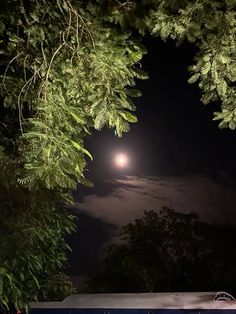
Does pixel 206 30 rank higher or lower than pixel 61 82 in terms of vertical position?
higher

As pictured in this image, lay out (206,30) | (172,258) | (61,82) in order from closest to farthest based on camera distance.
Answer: (206,30), (61,82), (172,258)

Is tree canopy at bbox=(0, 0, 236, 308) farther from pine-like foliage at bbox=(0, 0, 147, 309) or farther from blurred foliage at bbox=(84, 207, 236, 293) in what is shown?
blurred foliage at bbox=(84, 207, 236, 293)

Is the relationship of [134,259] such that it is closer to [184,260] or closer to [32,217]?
[184,260]

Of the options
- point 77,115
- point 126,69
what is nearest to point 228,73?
point 126,69

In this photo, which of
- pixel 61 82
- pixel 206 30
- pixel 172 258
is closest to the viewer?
pixel 206 30

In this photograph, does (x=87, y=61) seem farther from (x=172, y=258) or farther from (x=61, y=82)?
(x=172, y=258)

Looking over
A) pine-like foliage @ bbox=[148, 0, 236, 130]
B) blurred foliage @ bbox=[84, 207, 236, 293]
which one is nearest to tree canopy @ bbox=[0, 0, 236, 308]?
pine-like foliage @ bbox=[148, 0, 236, 130]

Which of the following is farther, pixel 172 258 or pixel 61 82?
pixel 172 258

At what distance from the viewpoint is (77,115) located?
3512 mm

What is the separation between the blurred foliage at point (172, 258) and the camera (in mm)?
20609

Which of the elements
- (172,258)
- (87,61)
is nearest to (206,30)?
(87,61)

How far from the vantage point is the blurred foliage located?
20609 millimetres

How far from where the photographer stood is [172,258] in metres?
21.5

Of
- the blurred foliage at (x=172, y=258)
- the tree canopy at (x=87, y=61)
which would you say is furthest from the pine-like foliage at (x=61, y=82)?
the blurred foliage at (x=172, y=258)
